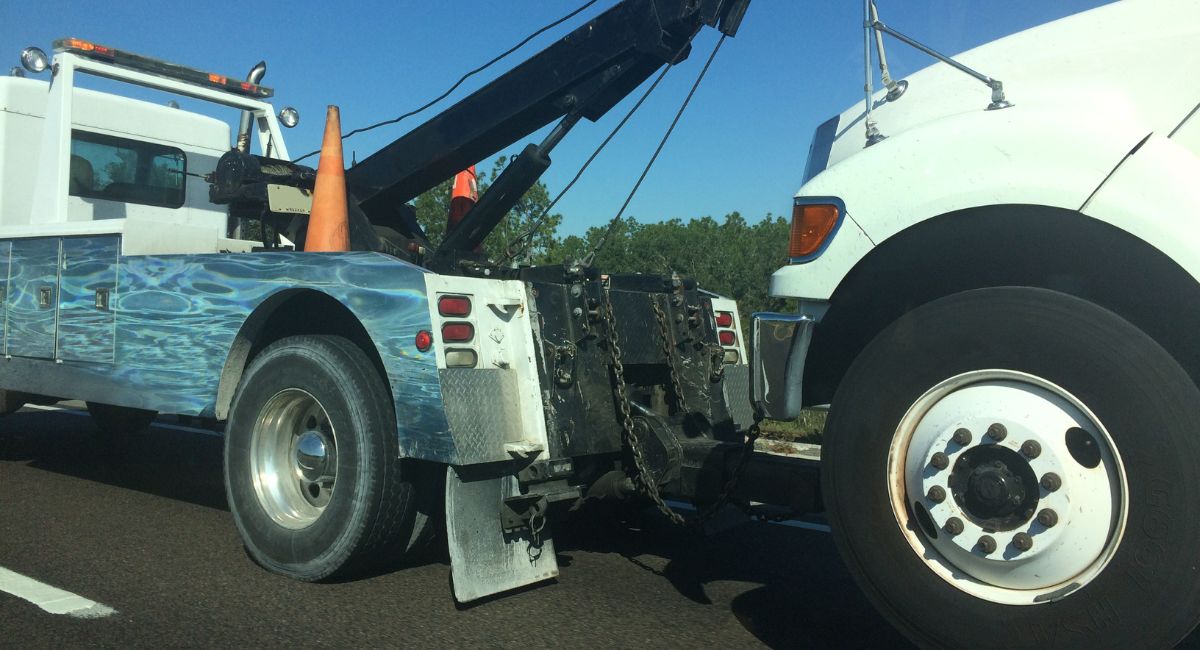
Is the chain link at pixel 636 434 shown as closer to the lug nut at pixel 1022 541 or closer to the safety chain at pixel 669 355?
the safety chain at pixel 669 355

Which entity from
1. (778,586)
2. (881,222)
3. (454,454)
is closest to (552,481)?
(454,454)

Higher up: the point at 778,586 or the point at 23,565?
the point at 23,565

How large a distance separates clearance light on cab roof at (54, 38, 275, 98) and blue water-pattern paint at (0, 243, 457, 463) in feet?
5.11

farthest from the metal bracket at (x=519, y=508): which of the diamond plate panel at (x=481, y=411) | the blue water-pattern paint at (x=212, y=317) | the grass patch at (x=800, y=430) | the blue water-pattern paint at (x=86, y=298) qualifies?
the grass patch at (x=800, y=430)

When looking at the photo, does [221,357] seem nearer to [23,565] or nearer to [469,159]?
[23,565]

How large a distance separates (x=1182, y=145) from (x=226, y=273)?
4.10 meters

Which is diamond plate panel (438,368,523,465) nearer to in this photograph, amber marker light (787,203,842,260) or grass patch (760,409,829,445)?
amber marker light (787,203,842,260)

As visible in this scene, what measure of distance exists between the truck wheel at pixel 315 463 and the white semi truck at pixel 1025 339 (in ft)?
6.00

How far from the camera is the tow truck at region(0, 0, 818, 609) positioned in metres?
3.98

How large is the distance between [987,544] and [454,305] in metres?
2.18

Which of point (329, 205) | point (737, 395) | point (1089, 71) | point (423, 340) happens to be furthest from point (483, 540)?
point (1089, 71)

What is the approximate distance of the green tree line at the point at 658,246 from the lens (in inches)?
327

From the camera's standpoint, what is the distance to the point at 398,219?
249 inches

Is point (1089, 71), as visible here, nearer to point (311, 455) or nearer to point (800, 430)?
point (311, 455)
